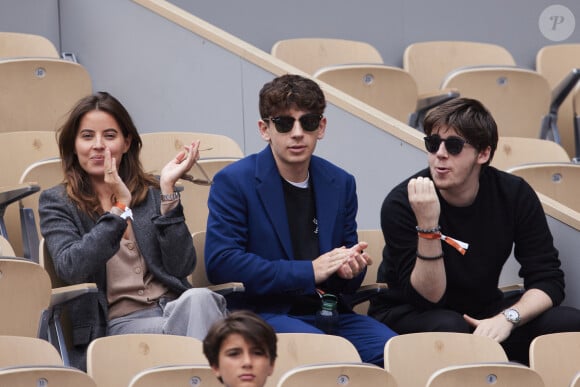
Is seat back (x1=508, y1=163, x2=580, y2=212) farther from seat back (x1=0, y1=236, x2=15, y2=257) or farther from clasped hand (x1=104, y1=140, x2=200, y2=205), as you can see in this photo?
seat back (x1=0, y1=236, x2=15, y2=257)

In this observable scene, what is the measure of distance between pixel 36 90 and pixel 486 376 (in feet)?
8.04

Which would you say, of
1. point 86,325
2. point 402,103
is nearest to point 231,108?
point 402,103

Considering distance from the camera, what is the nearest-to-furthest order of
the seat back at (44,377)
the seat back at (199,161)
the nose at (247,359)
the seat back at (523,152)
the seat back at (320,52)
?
1. the nose at (247,359)
2. the seat back at (44,377)
3. the seat back at (199,161)
4. the seat back at (523,152)
5. the seat back at (320,52)

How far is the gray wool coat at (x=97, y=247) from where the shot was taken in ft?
11.7

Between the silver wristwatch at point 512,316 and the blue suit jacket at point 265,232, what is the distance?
45 centimetres

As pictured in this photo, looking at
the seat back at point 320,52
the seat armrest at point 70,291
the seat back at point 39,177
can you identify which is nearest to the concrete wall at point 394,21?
the seat back at point 320,52

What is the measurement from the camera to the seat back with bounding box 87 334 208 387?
10.3 feet

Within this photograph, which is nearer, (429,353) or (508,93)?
(429,353)

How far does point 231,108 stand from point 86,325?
5.62 feet

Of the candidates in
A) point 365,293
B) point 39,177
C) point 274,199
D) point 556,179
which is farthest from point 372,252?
point 39,177

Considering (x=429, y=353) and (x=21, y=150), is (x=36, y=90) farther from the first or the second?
(x=429, y=353)

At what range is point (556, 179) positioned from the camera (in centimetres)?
475

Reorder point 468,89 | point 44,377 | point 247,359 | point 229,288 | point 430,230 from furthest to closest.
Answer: point 468,89
point 430,230
point 229,288
point 44,377
point 247,359

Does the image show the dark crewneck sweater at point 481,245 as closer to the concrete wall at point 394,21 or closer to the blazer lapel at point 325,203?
the blazer lapel at point 325,203
